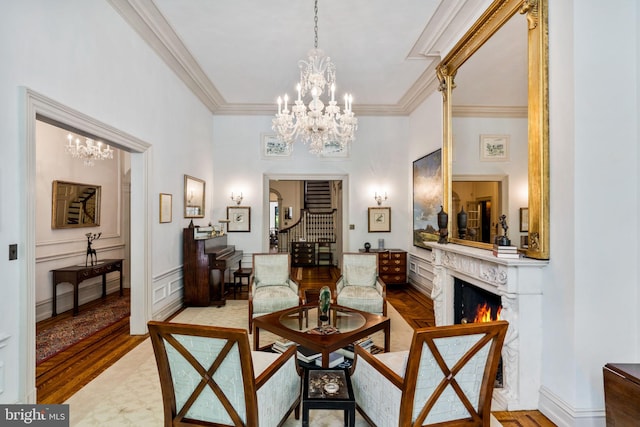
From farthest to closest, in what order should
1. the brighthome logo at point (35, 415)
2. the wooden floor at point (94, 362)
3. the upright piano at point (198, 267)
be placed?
the upright piano at point (198, 267) → the wooden floor at point (94, 362) → the brighthome logo at point (35, 415)

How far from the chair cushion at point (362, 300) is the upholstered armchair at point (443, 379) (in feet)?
6.93

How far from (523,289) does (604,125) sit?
4.07ft

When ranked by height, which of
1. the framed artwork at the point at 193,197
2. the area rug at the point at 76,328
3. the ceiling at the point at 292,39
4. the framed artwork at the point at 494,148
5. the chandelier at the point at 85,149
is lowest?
the area rug at the point at 76,328

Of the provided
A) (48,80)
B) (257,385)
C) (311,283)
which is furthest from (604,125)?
(311,283)

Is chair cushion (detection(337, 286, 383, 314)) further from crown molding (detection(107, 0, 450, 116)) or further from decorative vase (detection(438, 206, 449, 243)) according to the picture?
crown molding (detection(107, 0, 450, 116))

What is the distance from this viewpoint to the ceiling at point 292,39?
11.4 ft

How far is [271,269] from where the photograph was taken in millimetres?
4586

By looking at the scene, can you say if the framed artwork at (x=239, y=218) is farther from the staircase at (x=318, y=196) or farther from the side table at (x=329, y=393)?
Answer: the staircase at (x=318, y=196)

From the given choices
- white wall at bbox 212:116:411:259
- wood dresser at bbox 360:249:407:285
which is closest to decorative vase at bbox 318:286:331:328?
wood dresser at bbox 360:249:407:285

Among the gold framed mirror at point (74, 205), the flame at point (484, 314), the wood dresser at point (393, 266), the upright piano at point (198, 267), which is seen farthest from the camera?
the wood dresser at point (393, 266)

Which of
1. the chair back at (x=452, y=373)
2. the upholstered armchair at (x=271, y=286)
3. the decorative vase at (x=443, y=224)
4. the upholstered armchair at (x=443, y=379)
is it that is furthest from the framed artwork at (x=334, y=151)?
the chair back at (x=452, y=373)

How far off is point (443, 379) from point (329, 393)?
2.10 feet

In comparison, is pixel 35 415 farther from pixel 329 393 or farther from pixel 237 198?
pixel 237 198

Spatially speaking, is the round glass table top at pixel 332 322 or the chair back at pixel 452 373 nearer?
the chair back at pixel 452 373
